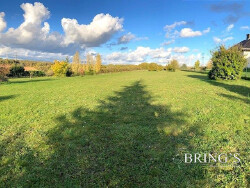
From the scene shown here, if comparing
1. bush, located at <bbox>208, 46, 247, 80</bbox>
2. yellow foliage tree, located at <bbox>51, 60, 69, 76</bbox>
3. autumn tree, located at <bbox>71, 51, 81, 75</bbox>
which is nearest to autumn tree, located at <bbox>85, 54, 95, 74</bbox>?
autumn tree, located at <bbox>71, 51, 81, 75</bbox>

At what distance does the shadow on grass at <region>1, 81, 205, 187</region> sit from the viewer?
12.1ft

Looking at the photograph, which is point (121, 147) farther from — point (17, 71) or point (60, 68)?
point (17, 71)

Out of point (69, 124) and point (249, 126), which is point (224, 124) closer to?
point (249, 126)

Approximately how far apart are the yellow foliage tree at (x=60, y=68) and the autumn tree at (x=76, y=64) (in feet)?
22.1

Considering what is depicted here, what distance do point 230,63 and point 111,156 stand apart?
22890 mm

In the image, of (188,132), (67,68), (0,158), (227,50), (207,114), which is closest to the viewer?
(0,158)

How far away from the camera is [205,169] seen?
399 centimetres

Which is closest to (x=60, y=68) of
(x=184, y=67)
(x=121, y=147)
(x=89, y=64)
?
(x=89, y=64)

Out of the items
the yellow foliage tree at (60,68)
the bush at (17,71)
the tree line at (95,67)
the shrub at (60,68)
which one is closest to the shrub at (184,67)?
the tree line at (95,67)

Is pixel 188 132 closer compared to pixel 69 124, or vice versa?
pixel 188 132

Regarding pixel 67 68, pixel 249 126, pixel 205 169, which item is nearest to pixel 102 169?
pixel 205 169

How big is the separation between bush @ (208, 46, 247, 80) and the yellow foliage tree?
119 ft

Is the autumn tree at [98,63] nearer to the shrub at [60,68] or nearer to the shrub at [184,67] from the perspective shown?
the shrub at [60,68]

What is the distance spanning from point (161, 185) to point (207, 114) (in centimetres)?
A: 559
